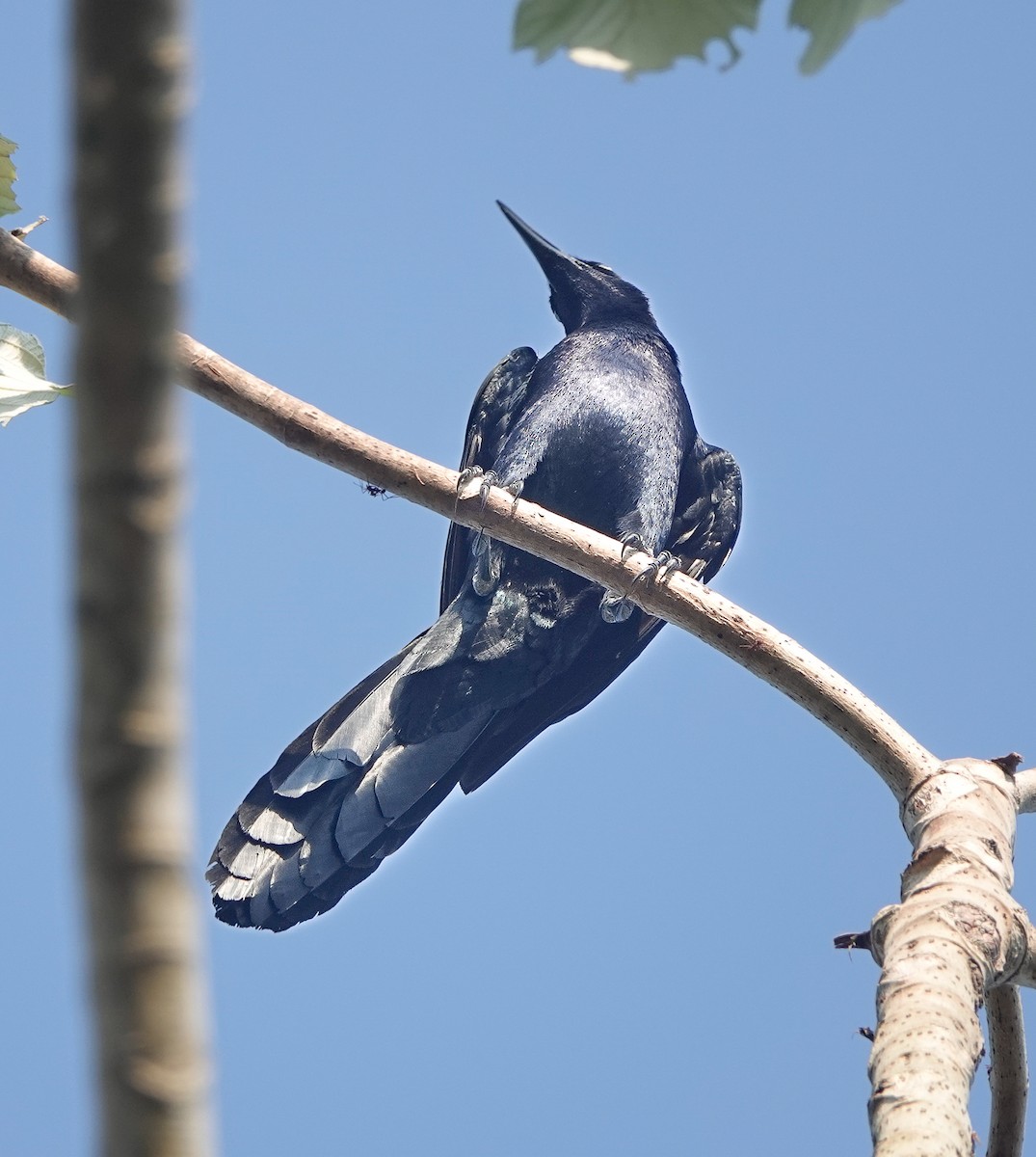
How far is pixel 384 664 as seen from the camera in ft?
19.1

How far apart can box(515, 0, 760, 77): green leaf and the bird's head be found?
19.4 feet

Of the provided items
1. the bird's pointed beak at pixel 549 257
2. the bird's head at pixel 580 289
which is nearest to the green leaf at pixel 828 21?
the bird's head at pixel 580 289

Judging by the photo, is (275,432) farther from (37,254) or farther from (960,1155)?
(960,1155)

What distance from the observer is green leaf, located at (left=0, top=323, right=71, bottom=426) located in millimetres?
3156

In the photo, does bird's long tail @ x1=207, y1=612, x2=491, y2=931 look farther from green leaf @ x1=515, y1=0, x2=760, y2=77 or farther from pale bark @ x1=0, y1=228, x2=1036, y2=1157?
green leaf @ x1=515, y1=0, x2=760, y2=77

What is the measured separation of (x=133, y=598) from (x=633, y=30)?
101cm

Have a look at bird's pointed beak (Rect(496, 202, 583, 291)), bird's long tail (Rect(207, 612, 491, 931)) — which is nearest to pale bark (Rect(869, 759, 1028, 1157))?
bird's long tail (Rect(207, 612, 491, 931))

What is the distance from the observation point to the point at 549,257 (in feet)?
26.0

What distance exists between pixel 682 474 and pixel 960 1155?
5.13 m

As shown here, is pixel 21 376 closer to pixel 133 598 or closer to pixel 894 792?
pixel 894 792

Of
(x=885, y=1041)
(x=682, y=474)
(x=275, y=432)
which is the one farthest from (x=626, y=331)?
(x=885, y=1041)

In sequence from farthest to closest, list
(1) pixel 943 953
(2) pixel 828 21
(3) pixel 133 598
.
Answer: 1. (1) pixel 943 953
2. (2) pixel 828 21
3. (3) pixel 133 598

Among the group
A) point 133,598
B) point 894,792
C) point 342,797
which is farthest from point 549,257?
point 133,598

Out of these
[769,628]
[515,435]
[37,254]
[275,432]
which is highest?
[515,435]
